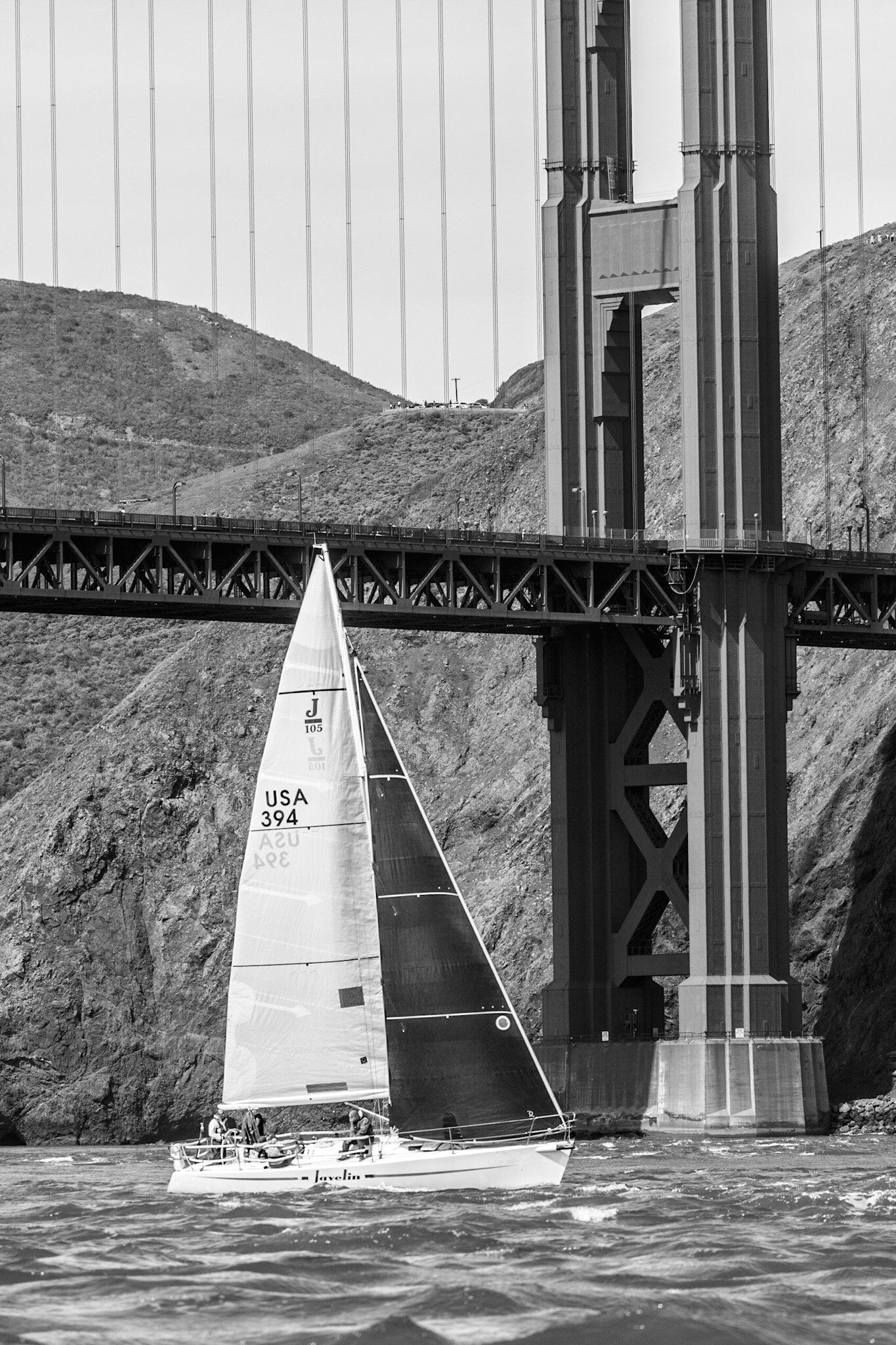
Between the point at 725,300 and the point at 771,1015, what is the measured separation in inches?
828

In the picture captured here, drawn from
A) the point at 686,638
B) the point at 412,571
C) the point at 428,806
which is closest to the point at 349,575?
the point at 412,571

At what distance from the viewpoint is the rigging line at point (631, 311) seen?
315ft

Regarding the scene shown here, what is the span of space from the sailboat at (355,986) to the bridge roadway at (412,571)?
93.3 ft

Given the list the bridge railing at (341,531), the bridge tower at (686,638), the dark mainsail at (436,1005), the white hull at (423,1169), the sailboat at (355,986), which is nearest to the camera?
the white hull at (423,1169)

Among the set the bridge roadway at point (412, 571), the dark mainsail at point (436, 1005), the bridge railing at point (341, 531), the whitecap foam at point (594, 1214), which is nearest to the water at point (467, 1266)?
the whitecap foam at point (594, 1214)

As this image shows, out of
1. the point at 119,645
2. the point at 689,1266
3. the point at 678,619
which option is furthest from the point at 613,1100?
the point at 119,645

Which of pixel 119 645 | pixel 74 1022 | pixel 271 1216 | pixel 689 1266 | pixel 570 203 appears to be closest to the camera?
pixel 689 1266

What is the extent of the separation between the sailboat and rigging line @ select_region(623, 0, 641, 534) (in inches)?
1532

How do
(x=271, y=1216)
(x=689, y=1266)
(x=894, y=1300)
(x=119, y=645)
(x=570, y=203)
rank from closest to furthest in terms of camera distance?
(x=894, y=1300)
(x=689, y=1266)
(x=271, y=1216)
(x=570, y=203)
(x=119, y=645)

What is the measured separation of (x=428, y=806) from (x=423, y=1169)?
67476mm

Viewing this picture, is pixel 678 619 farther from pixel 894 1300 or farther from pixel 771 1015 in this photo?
pixel 894 1300

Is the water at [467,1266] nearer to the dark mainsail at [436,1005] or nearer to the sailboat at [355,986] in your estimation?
the sailboat at [355,986]

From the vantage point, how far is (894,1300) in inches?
1750

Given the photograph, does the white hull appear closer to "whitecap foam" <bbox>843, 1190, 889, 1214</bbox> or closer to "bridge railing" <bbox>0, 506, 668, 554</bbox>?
"whitecap foam" <bbox>843, 1190, 889, 1214</bbox>
